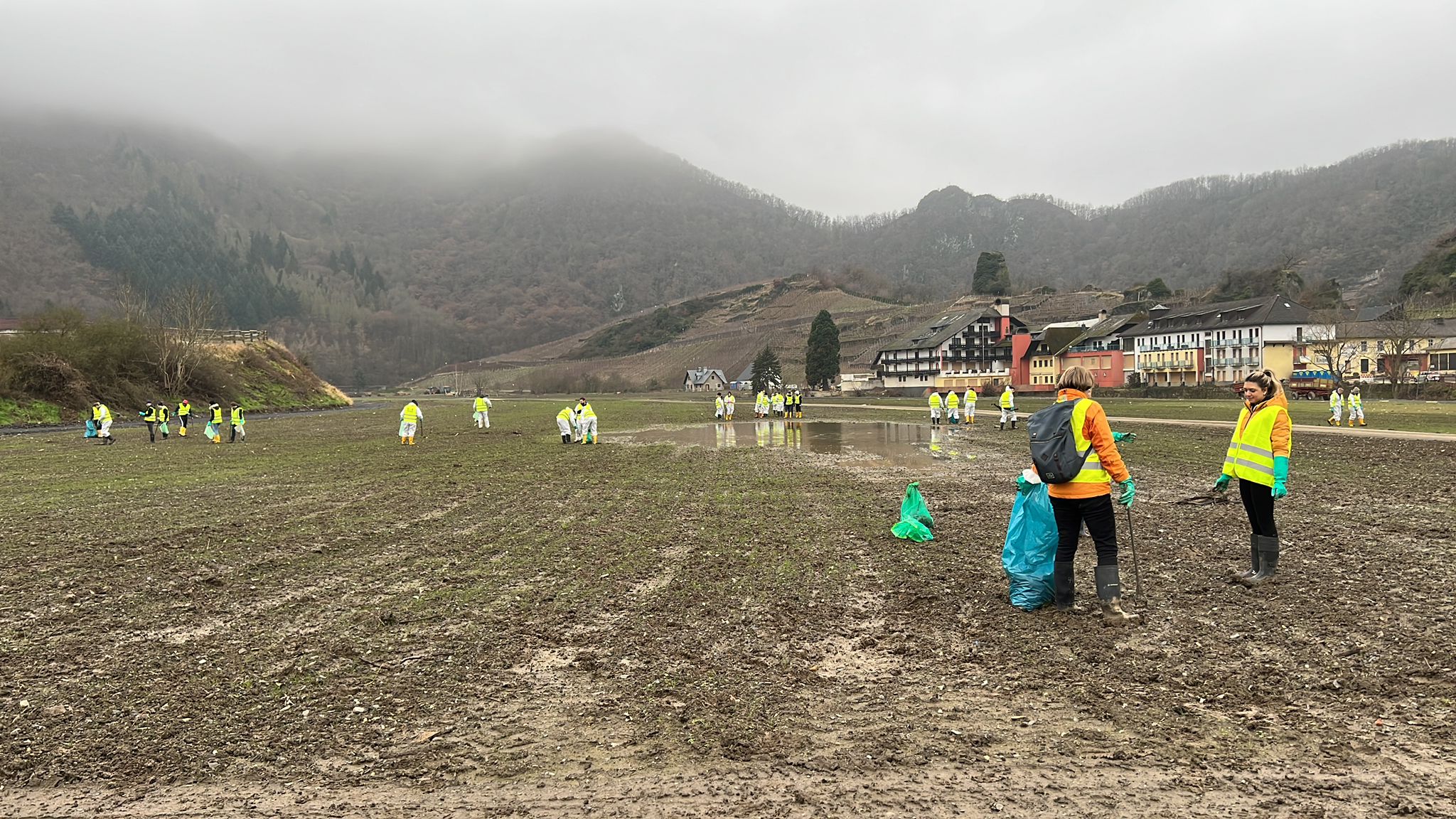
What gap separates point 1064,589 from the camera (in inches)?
252

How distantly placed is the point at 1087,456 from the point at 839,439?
21410mm

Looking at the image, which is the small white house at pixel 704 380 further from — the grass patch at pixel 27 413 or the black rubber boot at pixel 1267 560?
the black rubber boot at pixel 1267 560

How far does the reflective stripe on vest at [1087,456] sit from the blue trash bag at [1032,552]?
20.7 inches

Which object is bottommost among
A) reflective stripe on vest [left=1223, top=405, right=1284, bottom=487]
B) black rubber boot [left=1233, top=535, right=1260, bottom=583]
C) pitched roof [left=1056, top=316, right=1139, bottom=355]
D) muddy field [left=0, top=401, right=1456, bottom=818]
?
muddy field [left=0, top=401, right=1456, bottom=818]

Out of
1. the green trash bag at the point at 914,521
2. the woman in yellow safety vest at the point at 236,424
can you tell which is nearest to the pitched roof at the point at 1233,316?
the green trash bag at the point at 914,521

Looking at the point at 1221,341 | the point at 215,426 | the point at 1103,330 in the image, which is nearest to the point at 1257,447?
the point at 215,426

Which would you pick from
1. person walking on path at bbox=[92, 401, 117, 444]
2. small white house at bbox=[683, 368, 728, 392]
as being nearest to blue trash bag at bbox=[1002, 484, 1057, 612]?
person walking on path at bbox=[92, 401, 117, 444]

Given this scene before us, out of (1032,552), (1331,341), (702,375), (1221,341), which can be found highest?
(1221,341)

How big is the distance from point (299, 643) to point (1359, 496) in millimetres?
14565

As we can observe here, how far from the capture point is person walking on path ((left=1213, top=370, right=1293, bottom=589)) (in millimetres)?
6883

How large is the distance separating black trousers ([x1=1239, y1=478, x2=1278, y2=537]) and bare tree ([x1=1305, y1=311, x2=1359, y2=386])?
223 ft

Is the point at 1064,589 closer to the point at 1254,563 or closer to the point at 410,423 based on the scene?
the point at 1254,563

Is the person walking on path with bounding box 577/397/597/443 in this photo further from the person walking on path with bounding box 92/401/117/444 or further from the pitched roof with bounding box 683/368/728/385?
the pitched roof with bounding box 683/368/728/385

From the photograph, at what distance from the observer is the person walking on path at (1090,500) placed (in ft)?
20.1
